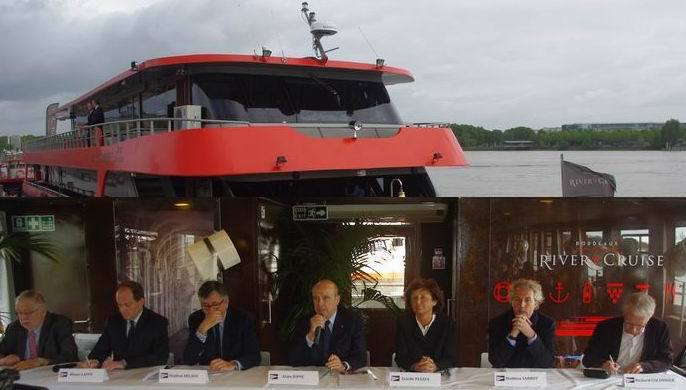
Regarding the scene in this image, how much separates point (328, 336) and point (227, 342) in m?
0.69

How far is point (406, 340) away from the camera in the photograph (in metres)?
3.50

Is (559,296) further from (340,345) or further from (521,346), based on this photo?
(340,345)

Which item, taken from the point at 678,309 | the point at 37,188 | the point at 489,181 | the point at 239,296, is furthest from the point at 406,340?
the point at 489,181

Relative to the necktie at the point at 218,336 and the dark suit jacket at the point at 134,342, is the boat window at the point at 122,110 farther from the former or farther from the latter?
the necktie at the point at 218,336

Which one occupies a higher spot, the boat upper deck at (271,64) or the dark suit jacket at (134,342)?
the boat upper deck at (271,64)

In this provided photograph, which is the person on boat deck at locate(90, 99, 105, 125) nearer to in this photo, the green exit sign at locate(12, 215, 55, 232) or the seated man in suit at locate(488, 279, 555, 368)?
the green exit sign at locate(12, 215, 55, 232)

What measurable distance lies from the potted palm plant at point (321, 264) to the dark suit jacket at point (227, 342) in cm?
53

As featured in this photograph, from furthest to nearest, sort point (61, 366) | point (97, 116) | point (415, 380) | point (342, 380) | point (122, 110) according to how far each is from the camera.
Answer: point (97, 116)
point (122, 110)
point (61, 366)
point (342, 380)
point (415, 380)

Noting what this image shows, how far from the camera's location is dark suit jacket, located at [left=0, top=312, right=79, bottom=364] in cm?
373

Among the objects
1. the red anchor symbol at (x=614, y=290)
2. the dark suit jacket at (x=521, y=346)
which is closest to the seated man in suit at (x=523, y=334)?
the dark suit jacket at (x=521, y=346)

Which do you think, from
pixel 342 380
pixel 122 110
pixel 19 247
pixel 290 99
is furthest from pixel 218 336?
pixel 122 110

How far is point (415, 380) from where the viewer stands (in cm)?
296

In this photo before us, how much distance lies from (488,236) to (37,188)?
9.60 meters

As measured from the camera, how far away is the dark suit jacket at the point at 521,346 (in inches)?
133
